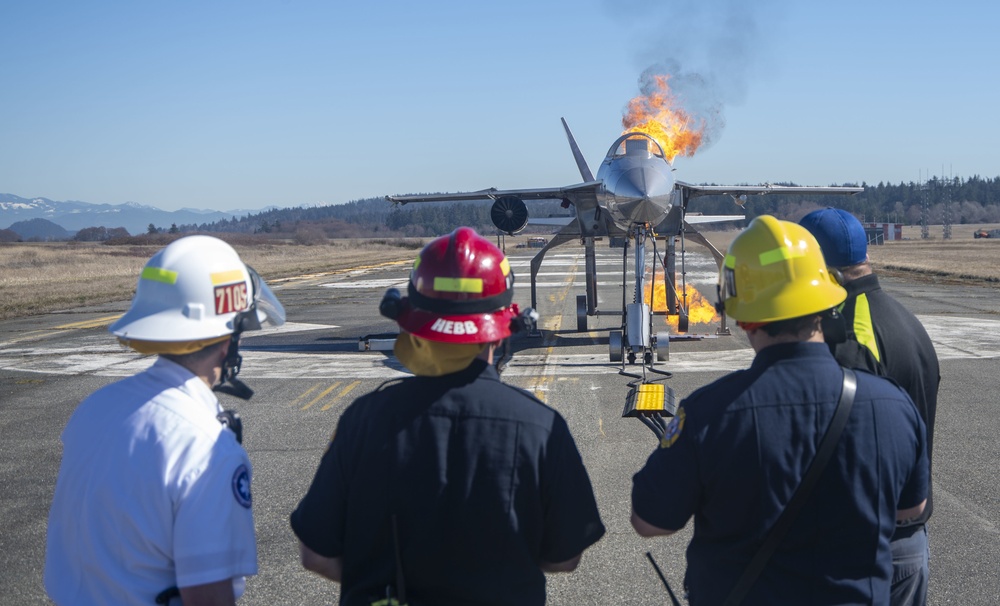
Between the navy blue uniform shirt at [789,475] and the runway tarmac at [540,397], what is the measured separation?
246 cm

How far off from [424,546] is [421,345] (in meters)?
0.59

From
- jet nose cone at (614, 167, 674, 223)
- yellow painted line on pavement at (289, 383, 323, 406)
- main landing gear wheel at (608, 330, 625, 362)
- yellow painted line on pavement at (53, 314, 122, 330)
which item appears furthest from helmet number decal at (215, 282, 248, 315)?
yellow painted line on pavement at (53, 314, 122, 330)

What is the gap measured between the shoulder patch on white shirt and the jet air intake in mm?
15446

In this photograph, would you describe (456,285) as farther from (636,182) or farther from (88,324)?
(88,324)

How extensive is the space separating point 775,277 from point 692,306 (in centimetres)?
2103

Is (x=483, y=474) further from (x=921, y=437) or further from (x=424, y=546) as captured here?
(x=921, y=437)

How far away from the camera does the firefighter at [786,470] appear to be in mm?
2662

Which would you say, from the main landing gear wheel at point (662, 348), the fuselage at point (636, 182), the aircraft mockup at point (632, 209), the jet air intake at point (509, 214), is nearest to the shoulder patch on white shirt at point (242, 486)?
the aircraft mockup at point (632, 209)

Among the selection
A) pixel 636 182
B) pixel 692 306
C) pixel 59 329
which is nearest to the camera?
pixel 636 182

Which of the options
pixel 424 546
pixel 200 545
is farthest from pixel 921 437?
pixel 200 545

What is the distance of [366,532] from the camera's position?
8.17 feet

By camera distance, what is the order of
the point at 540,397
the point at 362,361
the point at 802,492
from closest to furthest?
the point at 802,492, the point at 540,397, the point at 362,361

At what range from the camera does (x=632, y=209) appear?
14125mm

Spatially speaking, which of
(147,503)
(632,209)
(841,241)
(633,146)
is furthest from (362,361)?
(147,503)
